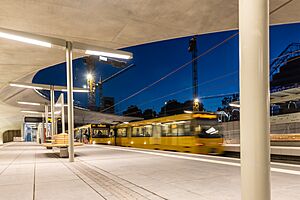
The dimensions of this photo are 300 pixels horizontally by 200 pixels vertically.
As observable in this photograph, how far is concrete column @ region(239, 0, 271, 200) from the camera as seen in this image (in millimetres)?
2326

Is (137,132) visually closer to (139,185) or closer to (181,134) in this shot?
(181,134)

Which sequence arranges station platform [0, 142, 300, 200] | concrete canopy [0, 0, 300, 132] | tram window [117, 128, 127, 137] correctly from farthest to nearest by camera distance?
tram window [117, 128, 127, 137] → concrete canopy [0, 0, 300, 132] → station platform [0, 142, 300, 200]

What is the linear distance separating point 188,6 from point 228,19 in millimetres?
2013

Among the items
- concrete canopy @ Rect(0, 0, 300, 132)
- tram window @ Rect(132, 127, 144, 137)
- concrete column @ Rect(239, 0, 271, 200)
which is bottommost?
tram window @ Rect(132, 127, 144, 137)

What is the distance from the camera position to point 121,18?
905cm

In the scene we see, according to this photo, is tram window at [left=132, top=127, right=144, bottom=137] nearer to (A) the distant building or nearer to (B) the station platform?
(B) the station platform

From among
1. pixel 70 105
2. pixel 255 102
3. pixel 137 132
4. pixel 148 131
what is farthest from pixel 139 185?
pixel 137 132

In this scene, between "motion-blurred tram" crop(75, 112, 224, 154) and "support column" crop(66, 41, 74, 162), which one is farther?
"motion-blurred tram" crop(75, 112, 224, 154)

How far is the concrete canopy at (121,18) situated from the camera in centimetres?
801

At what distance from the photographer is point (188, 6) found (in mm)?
8375

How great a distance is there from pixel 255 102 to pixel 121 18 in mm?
7575

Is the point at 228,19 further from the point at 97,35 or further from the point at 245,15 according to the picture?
the point at 245,15

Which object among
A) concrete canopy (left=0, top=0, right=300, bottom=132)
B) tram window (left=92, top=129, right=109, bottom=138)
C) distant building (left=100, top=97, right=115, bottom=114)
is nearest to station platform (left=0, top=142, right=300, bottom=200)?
concrete canopy (left=0, top=0, right=300, bottom=132)

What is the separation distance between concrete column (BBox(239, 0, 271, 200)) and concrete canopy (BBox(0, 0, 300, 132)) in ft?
19.5
